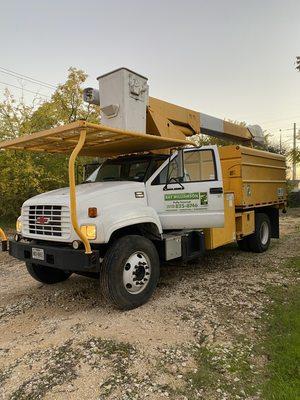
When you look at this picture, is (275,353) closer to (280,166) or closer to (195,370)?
(195,370)

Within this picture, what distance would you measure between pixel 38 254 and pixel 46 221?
459mm

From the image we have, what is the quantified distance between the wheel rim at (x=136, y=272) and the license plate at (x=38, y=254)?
1115mm

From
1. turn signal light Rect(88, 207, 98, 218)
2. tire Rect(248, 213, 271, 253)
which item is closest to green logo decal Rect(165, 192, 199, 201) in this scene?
turn signal light Rect(88, 207, 98, 218)

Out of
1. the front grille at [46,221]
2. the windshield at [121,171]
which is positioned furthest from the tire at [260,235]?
the front grille at [46,221]

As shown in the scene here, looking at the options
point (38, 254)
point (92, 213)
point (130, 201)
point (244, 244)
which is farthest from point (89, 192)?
point (244, 244)

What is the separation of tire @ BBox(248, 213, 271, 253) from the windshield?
12.5 feet

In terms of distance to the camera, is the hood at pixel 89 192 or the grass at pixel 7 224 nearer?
the hood at pixel 89 192

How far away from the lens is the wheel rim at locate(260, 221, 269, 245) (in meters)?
8.78

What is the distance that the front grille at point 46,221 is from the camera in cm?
477

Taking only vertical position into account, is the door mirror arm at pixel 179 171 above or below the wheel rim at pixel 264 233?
above

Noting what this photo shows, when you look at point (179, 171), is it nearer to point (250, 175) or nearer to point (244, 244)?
point (250, 175)

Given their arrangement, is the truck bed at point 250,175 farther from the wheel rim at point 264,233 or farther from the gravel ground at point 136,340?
the gravel ground at point 136,340

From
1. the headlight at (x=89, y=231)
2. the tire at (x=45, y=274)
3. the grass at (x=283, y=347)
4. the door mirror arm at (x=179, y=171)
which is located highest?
the door mirror arm at (x=179, y=171)

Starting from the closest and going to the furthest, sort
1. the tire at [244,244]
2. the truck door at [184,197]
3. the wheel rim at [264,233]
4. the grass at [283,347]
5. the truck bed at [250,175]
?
the grass at [283,347]
the truck door at [184,197]
the truck bed at [250,175]
the tire at [244,244]
the wheel rim at [264,233]
